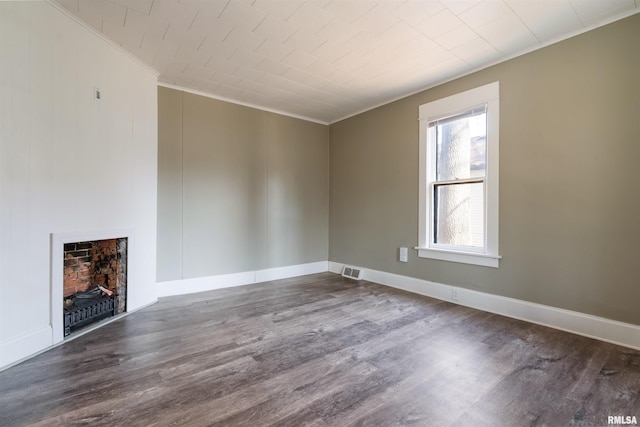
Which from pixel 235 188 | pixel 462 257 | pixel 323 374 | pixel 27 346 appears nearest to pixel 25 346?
pixel 27 346

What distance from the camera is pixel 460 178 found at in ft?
10.9

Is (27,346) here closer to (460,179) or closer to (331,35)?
(331,35)

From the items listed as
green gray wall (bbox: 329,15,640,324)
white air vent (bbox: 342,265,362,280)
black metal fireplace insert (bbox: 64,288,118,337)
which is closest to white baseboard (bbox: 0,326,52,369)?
black metal fireplace insert (bbox: 64,288,118,337)

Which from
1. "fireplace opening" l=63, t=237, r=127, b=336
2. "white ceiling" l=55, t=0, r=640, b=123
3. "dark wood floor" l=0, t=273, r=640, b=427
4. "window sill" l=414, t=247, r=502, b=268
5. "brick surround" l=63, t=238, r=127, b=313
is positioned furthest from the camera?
"window sill" l=414, t=247, r=502, b=268

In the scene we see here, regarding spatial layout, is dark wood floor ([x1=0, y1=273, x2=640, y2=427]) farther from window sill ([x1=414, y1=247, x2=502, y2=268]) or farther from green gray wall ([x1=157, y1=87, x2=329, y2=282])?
green gray wall ([x1=157, y1=87, x2=329, y2=282])

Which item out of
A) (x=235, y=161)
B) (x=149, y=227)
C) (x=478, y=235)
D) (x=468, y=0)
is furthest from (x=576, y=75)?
(x=149, y=227)

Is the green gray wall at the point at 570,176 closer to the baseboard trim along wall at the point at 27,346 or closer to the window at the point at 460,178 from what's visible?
the window at the point at 460,178

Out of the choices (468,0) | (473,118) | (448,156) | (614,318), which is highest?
(468,0)

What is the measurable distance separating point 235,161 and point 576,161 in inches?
153

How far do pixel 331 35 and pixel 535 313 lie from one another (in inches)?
127

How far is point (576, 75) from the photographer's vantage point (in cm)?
247

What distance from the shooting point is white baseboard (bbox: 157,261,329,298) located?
141 inches

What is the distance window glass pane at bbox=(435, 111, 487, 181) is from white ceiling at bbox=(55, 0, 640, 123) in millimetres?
563

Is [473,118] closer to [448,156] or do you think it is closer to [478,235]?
[448,156]
